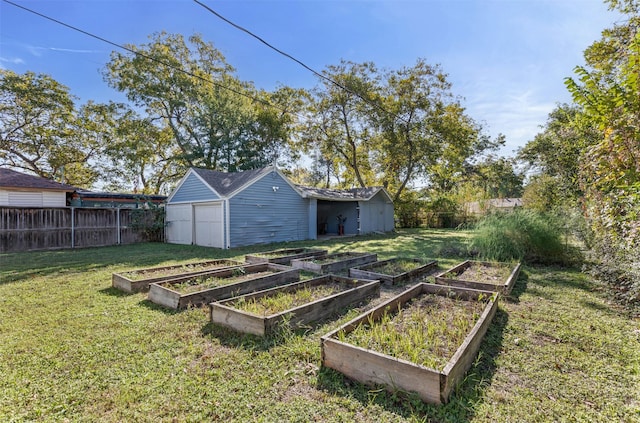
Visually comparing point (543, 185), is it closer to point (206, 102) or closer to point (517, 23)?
point (517, 23)

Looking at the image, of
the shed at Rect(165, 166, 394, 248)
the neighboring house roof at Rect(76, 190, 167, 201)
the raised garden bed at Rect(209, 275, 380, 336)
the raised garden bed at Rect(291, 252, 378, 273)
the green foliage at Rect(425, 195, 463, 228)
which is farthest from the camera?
the green foliage at Rect(425, 195, 463, 228)

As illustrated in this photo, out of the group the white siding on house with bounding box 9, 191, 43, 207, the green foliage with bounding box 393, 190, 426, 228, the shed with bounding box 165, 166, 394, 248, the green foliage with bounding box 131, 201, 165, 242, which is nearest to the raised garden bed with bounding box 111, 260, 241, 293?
the shed with bounding box 165, 166, 394, 248

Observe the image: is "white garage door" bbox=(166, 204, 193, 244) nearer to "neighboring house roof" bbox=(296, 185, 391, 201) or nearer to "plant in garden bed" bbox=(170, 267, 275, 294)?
"neighboring house roof" bbox=(296, 185, 391, 201)

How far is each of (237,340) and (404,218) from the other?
2086 cm

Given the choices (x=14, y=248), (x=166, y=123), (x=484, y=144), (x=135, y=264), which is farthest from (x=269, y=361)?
(x=484, y=144)

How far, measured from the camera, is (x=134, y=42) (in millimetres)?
19844

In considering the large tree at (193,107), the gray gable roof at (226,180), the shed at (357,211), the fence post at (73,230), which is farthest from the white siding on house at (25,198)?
the shed at (357,211)

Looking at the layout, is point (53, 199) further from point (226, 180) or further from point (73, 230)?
point (226, 180)

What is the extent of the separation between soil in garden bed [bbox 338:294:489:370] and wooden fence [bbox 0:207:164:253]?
12.9m

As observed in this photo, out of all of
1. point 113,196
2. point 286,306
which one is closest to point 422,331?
point 286,306

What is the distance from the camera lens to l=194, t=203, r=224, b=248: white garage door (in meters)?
11.2

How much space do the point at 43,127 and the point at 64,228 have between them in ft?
39.5

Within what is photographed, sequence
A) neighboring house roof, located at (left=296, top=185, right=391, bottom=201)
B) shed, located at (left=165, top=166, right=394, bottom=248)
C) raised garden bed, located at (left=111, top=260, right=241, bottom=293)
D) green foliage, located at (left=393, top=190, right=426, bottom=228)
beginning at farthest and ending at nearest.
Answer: green foliage, located at (left=393, top=190, right=426, bottom=228) → neighboring house roof, located at (left=296, top=185, right=391, bottom=201) → shed, located at (left=165, top=166, right=394, bottom=248) → raised garden bed, located at (left=111, top=260, right=241, bottom=293)

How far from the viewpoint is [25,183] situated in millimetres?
13539
